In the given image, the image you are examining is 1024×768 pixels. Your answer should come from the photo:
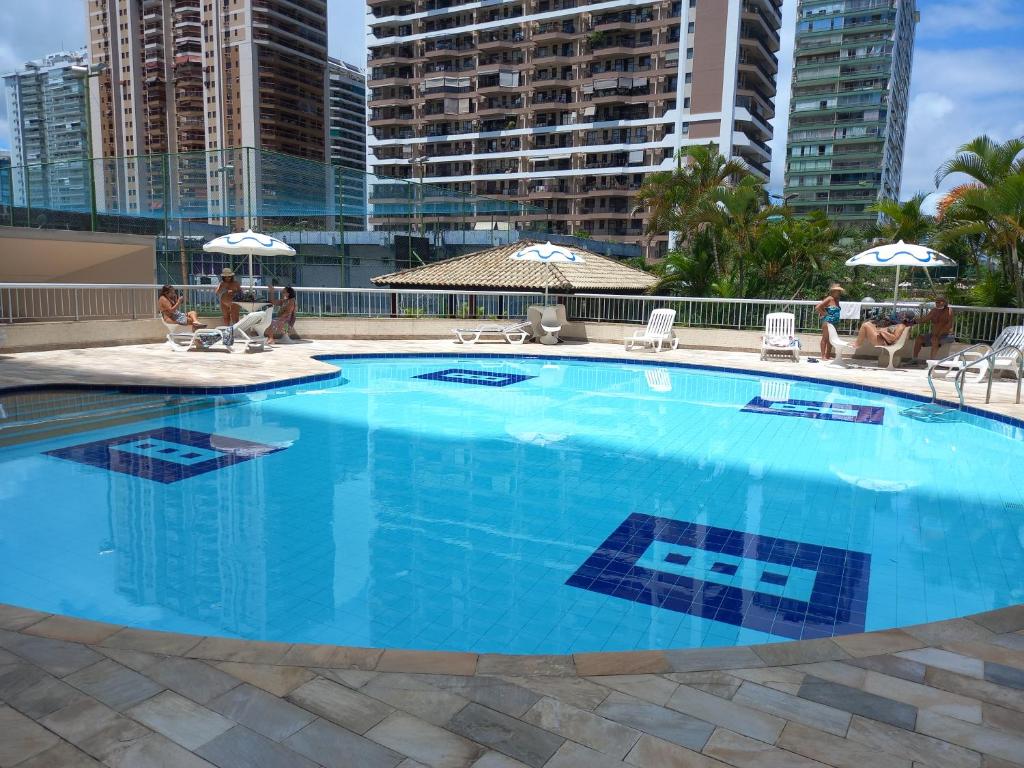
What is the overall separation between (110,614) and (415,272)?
16.5m

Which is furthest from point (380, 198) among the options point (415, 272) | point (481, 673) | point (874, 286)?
point (481, 673)

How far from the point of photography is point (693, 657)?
3152 mm

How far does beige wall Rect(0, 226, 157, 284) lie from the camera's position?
17.5 metres

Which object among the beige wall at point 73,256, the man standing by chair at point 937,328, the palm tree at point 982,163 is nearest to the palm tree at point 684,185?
the palm tree at point 982,163

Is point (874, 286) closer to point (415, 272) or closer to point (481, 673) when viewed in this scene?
point (415, 272)

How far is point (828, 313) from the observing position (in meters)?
14.3

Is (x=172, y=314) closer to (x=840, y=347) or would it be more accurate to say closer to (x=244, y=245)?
(x=244, y=245)

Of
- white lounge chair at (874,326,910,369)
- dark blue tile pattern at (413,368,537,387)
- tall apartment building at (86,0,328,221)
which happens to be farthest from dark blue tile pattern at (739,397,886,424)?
tall apartment building at (86,0,328,221)

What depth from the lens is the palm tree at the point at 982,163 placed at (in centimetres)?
1405

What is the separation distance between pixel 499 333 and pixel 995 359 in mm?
9649

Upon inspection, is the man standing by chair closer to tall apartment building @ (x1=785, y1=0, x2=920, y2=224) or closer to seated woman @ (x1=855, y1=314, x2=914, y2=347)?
seated woman @ (x1=855, y1=314, x2=914, y2=347)

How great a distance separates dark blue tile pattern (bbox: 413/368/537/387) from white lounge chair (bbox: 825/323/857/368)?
5574mm

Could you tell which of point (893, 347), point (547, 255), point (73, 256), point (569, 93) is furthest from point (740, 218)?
point (569, 93)

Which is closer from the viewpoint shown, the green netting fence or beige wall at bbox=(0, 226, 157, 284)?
beige wall at bbox=(0, 226, 157, 284)
